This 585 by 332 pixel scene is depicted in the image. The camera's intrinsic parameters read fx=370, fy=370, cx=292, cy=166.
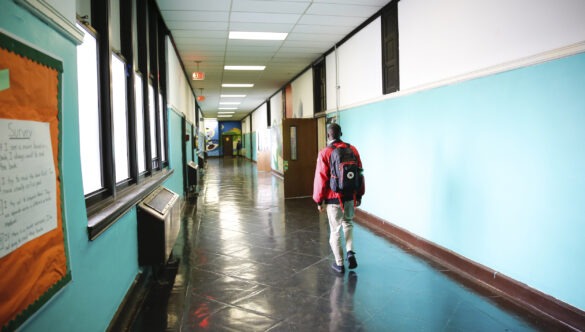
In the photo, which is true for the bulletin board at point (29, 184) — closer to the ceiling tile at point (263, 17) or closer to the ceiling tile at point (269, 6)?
the ceiling tile at point (269, 6)

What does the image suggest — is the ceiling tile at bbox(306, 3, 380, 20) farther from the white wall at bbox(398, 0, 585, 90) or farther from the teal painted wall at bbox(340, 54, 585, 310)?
the teal painted wall at bbox(340, 54, 585, 310)

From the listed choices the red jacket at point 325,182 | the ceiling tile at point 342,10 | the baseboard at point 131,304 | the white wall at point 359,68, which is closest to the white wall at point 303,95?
the white wall at point 359,68

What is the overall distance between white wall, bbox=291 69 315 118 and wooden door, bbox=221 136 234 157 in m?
19.0

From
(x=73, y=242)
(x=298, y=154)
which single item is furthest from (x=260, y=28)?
(x=73, y=242)

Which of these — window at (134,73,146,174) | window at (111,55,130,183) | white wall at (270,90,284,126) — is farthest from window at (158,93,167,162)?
white wall at (270,90,284,126)

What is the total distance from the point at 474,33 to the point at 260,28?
343cm

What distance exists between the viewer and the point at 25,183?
1.21m

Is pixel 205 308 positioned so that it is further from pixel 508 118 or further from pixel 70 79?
pixel 508 118

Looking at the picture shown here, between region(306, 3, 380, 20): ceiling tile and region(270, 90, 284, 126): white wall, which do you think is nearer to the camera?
region(306, 3, 380, 20): ceiling tile

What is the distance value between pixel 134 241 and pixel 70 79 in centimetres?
169

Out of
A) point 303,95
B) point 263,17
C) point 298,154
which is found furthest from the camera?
point 303,95

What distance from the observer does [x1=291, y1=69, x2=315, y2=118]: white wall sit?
879 centimetres

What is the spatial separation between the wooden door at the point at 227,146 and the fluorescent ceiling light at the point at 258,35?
75.1 ft

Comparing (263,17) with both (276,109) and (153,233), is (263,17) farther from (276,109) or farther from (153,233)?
(276,109)
